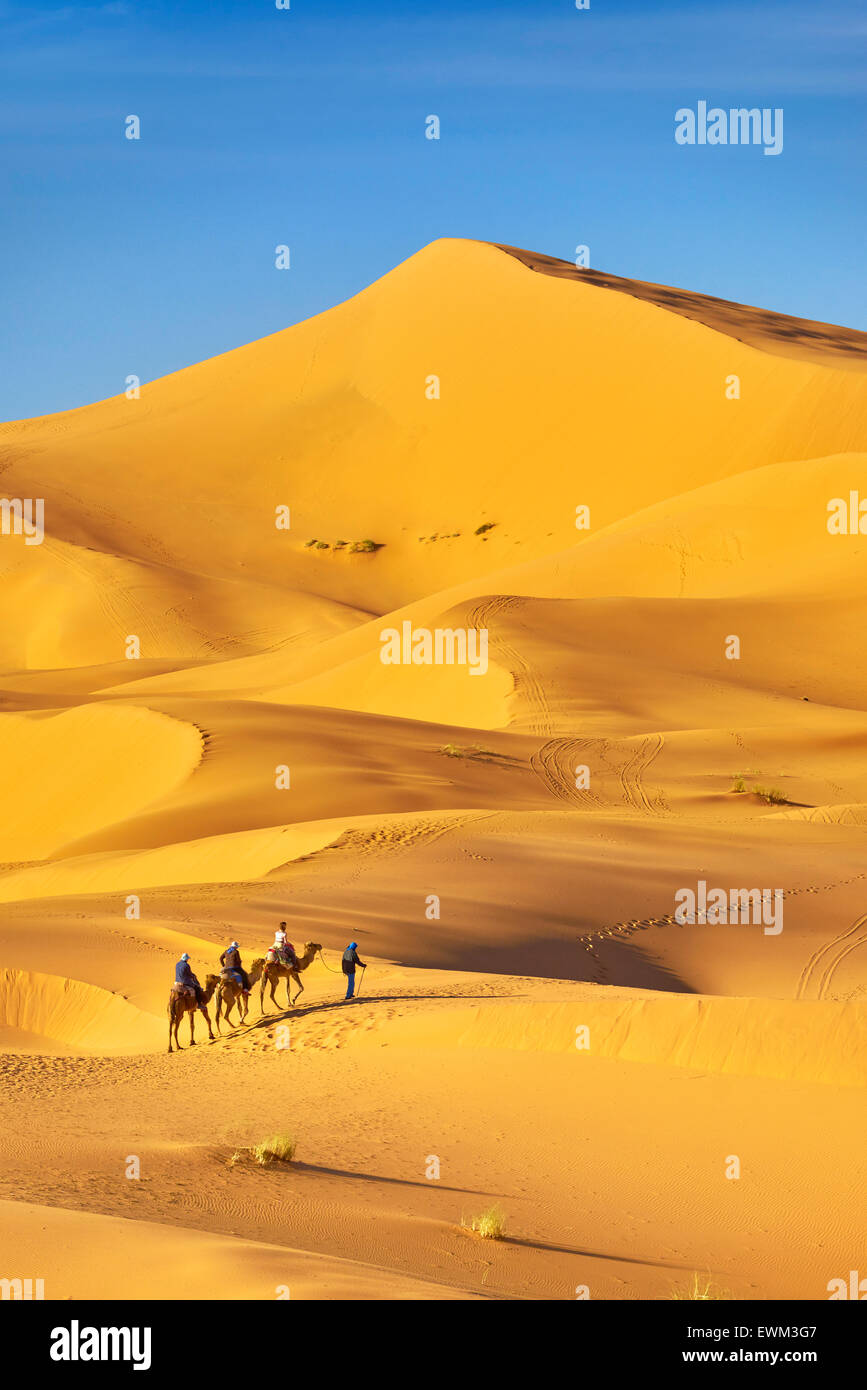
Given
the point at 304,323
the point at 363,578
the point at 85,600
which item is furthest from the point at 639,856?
the point at 304,323

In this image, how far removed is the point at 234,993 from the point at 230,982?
18 centimetres

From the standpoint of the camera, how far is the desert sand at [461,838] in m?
7.71

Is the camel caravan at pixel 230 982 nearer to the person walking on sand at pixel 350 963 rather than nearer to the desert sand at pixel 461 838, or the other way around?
the person walking on sand at pixel 350 963

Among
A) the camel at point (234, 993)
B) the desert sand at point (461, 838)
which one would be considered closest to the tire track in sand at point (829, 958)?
the desert sand at point (461, 838)

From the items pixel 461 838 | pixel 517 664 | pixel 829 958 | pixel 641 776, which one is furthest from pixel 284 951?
pixel 517 664

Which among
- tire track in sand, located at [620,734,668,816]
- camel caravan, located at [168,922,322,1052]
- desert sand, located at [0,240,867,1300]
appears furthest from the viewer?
tire track in sand, located at [620,734,668,816]

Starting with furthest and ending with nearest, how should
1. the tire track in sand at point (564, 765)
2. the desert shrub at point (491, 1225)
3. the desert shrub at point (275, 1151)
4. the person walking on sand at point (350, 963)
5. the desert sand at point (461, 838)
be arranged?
the tire track in sand at point (564, 765) < the person walking on sand at point (350, 963) < the desert shrub at point (275, 1151) < the desert sand at point (461, 838) < the desert shrub at point (491, 1225)

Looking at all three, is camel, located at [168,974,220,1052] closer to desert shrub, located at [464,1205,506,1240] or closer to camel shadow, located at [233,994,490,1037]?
camel shadow, located at [233,994,490,1037]

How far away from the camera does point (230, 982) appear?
42.7 feet

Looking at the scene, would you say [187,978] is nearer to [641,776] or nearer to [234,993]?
[234,993]

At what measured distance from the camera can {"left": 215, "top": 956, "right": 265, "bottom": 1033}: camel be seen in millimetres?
13012

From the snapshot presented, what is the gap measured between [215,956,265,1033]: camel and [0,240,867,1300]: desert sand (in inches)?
14.7

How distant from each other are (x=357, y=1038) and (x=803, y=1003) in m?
3.76

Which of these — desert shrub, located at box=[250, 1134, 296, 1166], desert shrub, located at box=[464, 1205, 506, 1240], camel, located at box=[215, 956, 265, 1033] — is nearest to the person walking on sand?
camel, located at box=[215, 956, 265, 1033]
